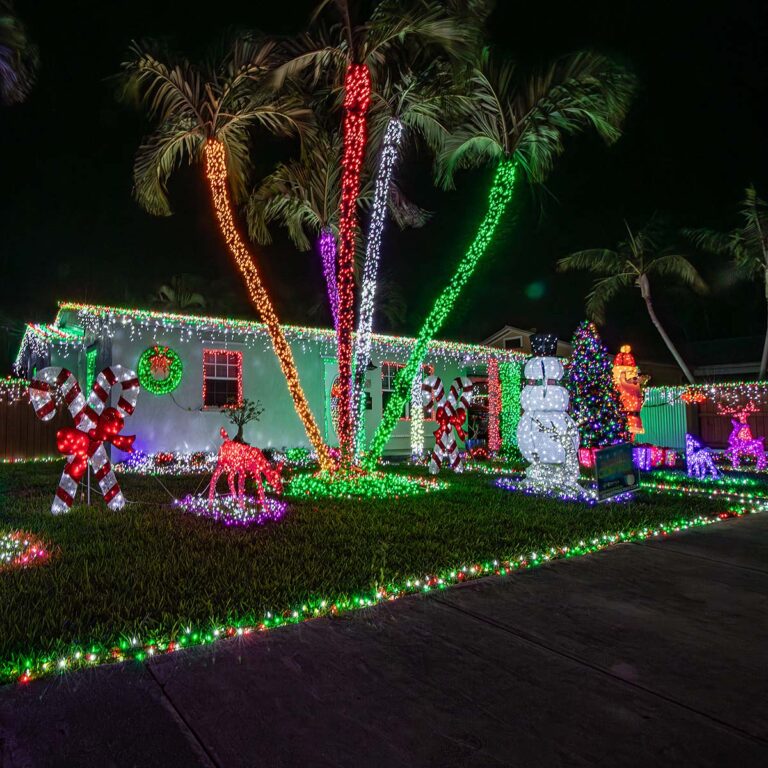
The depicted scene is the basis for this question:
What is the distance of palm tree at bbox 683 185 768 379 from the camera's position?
19.9m

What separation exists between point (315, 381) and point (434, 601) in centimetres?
1144

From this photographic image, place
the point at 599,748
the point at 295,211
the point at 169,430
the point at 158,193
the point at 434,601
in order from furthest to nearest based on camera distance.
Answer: the point at 169,430 < the point at 295,211 < the point at 158,193 < the point at 434,601 < the point at 599,748

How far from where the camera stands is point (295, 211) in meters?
11.0

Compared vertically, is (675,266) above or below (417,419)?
above

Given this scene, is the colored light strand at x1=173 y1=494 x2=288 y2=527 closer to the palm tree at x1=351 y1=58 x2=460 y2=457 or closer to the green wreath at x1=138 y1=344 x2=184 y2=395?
→ the palm tree at x1=351 y1=58 x2=460 y2=457

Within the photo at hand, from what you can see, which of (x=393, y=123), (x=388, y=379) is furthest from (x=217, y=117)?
(x=388, y=379)

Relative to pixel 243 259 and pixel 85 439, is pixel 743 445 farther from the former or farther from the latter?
pixel 85 439

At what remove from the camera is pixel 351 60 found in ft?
28.2

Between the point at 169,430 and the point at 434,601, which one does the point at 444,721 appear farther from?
the point at 169,430

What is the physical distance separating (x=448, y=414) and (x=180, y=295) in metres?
17.8

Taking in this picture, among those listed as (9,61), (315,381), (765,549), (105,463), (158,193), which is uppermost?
(9,61)

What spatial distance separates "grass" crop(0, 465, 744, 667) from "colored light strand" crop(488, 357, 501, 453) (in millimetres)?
8052

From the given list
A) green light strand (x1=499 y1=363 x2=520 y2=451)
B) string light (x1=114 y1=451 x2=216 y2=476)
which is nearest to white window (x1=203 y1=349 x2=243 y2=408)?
string light (x1=114 y1=451 x2=216 y2=476)

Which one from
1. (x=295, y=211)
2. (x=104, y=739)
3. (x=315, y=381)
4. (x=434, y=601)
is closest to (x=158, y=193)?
(x=295, y=211)
